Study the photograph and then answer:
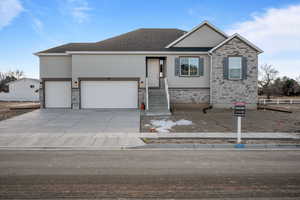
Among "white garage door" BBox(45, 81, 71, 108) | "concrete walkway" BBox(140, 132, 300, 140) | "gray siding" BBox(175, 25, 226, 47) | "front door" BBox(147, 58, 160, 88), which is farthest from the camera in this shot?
"front door" BBox(147, 58, 160, 88)

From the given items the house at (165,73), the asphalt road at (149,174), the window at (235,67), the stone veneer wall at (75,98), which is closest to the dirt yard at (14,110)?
the house at (165,73)

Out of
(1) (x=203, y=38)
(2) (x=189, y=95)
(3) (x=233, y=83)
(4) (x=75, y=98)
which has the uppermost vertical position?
(1) (x=203, y=38)

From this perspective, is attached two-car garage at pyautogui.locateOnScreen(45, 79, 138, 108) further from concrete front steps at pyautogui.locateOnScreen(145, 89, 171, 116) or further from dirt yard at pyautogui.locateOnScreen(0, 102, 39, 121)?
dirt yard at pyautogui.locateOnScreen(0, 102, 39, 121)

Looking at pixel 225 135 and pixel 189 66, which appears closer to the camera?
pixel 225 135

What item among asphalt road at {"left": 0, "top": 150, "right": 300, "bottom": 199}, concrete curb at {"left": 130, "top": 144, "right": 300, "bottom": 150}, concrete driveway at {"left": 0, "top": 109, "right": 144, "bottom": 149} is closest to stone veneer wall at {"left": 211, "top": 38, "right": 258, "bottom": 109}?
concrete driveway at {"left": 0, "top": 109, "right": 144, "bottom": 149}

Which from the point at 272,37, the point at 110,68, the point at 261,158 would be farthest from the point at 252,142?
the point at 272,37

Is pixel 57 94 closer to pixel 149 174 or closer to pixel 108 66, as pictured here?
pixel 108 66

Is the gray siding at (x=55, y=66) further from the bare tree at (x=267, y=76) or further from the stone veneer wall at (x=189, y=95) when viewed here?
the bare tree at (x=267, y=76)

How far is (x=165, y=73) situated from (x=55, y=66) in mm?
10091

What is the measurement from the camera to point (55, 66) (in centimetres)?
1744

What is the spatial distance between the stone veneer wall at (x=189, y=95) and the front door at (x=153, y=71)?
6.39 ft

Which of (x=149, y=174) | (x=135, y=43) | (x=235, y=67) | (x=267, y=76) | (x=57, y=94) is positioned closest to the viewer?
(x=149, y=174)

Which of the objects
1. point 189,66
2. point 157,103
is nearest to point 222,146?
point 157,103

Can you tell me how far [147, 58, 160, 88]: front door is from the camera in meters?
→ 17.9
